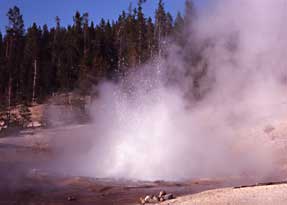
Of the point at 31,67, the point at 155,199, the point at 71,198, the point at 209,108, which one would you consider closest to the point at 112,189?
the point at 71,198

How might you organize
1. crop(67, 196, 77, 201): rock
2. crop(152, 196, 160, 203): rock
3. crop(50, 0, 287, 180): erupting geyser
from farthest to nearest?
crop(50, 0, 287, 180): erupting geyser → crop(67, 196, 77, 201): rock → crop(152, 196, 160, 203): rock

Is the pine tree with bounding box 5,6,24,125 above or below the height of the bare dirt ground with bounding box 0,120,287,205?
above

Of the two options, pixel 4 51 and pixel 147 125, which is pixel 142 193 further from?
pixel 4 51

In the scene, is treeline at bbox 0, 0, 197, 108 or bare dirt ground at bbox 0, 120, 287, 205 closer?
bare dirt ground at bbox 0, 120, 287, 205

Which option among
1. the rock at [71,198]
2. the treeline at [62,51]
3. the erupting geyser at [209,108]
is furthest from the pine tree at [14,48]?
the rock at [71,198]

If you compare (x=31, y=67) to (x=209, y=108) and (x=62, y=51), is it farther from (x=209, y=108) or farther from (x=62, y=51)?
(x=209, y=108)

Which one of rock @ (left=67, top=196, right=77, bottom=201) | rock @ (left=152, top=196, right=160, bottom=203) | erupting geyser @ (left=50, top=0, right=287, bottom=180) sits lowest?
rock @ (left=152, top=196, right=160, bottom=203)

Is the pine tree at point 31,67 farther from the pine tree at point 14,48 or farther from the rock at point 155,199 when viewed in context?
the rock at point 155,199

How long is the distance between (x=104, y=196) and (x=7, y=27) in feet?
92.1

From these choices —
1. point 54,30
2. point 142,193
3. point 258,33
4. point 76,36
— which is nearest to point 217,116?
point 258,33

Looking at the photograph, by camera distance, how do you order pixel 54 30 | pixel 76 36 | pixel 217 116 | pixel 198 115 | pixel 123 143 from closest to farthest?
1. pixel 123 143
2. pixel 198 115
3. pixel 217 116
4. pixel 76 36
5. pixel 54 30

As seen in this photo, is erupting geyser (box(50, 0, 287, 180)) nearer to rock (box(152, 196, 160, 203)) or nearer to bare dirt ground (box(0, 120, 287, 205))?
bare dirt ground (box(0, 120, 287, 205))

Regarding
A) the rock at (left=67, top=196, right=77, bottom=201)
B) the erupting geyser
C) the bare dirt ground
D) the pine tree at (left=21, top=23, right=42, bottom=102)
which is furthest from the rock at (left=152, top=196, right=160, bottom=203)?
the pine tree at (left=21, top=23, right=42, bottom=102)

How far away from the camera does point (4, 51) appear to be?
40.8m
